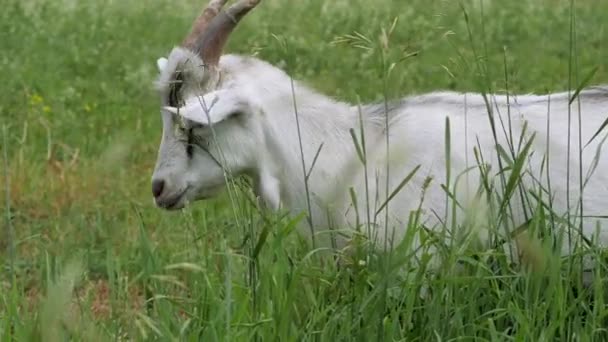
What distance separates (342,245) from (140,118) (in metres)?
4.72

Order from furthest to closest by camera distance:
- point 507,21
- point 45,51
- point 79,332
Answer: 1. point 507,21
2. point 45,51
3. point 79,332

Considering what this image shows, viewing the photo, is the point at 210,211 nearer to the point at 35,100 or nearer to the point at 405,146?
the point at 405,146

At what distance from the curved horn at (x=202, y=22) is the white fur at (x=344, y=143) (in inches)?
3.0

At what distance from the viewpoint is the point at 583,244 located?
4309mm

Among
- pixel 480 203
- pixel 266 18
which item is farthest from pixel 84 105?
pixel 480 203

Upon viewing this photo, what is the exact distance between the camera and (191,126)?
5.11 m

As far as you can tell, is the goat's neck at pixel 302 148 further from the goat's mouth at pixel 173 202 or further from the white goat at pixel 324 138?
the goat's mouth at pixel 173 202

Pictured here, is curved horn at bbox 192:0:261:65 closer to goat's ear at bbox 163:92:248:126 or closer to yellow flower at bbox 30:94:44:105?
goat's ear at bbox 163:92:248:126

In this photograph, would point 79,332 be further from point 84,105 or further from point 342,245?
point 84,105

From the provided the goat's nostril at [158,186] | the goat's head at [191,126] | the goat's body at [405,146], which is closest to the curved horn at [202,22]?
the goat's head at [191,126]

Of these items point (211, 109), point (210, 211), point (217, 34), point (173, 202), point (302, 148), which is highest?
point (217, 34)

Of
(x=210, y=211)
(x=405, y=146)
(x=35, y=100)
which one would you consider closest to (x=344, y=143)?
(x=405, y=146)

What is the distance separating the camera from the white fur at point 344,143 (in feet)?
16.3

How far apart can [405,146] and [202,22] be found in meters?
0.97
